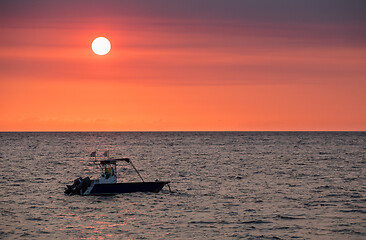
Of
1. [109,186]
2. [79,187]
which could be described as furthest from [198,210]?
[79,187]

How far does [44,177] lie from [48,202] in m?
23.9

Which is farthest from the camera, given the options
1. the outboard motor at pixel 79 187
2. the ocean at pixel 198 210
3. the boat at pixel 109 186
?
the outboard motor at pixel 79 187

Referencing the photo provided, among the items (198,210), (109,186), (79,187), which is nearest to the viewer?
(198,210)

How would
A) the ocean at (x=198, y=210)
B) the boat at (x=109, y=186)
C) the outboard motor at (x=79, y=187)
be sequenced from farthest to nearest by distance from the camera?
the outboard motor at (x=79, y=187) < the boat at (x=109, y=186) < the ocean at (x=198, y=210)

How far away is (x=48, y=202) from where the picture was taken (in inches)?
1777

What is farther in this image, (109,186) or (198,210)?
(109,186)

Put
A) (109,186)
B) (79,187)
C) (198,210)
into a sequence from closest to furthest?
(198,210) → (109,186) → (79,187)

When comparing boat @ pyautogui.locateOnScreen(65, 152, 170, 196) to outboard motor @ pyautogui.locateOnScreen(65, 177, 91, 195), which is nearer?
boat @ pyautogui.locateOnScreen(65, 152, 170, 196)

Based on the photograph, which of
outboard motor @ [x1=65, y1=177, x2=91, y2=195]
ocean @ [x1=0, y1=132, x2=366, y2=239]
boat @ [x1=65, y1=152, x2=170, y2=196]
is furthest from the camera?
outboard motor @ [x1=65, y1=177, x2=91, y2=195]

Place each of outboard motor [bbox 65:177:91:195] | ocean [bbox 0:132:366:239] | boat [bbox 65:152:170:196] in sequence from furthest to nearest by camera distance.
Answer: outboard motor [bbox 65:177:91:195]
boat [bbox 65:152:170:196]
ocean [bbox 0:132:366:239]

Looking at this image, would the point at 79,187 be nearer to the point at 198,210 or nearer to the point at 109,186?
the point at 109,186

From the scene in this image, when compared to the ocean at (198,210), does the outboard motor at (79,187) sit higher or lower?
higher

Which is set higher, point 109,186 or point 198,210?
point 109,186

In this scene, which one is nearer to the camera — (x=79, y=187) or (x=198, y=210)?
(x=198, y=210)
